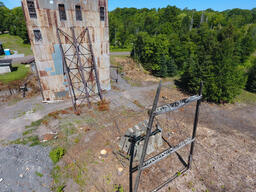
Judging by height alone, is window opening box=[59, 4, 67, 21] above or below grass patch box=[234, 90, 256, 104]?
above

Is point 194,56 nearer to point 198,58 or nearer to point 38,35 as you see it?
point 198,58

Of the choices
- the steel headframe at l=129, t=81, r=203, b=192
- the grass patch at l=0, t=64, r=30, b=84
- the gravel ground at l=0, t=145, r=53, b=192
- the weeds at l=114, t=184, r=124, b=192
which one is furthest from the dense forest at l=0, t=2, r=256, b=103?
the grass patch at l=0, t=64, r=30, b=84

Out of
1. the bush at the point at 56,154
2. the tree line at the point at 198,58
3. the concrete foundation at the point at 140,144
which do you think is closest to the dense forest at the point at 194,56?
the tree line at the point at 198,58

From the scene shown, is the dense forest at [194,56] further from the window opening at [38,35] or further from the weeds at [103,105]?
the window opening at [38,35]

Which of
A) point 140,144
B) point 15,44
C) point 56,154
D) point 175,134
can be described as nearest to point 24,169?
point 56,154

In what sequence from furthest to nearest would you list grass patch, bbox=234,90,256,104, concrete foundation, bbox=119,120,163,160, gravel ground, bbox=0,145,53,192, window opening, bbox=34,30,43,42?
grass patch, bbox=234,90,256,104 → window opening, bbox=34,30,43,42 → concrete foundation, bbox=119,120,163,160 → gravel ground, bbox=0,145,53,192

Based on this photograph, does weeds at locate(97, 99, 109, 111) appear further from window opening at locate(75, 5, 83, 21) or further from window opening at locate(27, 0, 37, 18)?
window opening at locate(27, 0, 37, 18)
